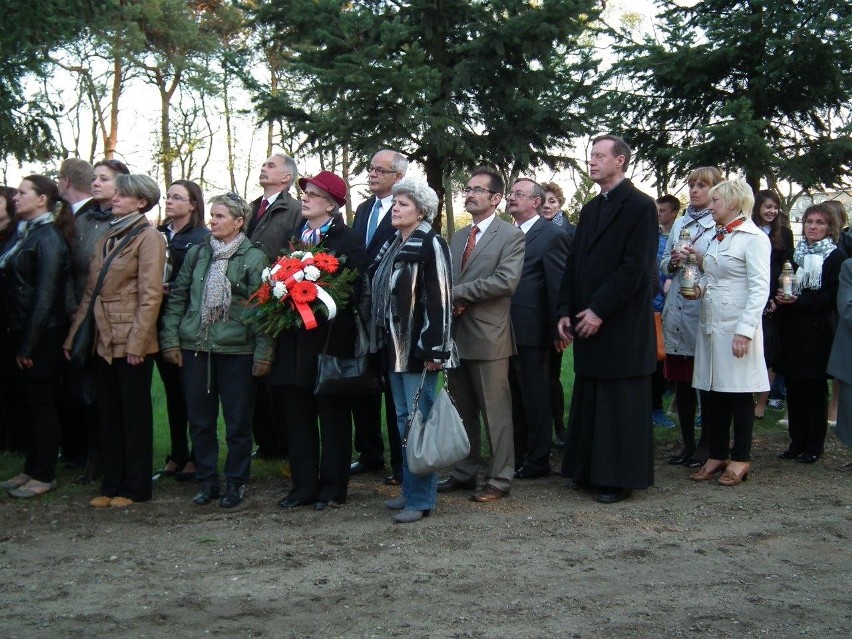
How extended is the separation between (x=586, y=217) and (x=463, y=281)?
3.17 ft

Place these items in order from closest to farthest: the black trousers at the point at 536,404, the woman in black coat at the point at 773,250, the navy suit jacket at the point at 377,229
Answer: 1. the navy suit jacket at the point at 377,229
2. the black trousers at the point at 536,404
3. the woman in black coat at the point at 773,250

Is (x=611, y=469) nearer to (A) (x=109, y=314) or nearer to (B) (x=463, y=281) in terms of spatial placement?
(B) (x=463, y=281)

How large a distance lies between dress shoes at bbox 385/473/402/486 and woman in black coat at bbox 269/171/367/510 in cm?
69

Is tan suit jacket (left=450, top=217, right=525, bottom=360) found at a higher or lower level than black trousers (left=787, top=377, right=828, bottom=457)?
higher

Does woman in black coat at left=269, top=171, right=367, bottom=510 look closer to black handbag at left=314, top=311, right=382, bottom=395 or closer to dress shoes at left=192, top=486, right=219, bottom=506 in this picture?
black handbag at left=314, top=311, right=382, bottom=395

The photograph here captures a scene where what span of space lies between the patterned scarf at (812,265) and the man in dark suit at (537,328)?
202 cm

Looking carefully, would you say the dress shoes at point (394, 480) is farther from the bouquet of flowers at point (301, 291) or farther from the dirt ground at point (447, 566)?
the bouquet of flowers at point (301, 291)

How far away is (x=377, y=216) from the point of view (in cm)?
719

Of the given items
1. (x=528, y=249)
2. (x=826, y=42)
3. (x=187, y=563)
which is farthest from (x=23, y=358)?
(x=826, y=42)

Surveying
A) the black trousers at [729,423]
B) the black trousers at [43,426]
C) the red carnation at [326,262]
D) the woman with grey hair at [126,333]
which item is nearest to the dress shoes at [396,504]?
the red carnation at [326,262]

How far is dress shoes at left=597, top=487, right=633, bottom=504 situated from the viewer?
6.27 m

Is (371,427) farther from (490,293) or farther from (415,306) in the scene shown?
(415,306)

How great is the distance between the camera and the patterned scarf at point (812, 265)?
7613 millimetres

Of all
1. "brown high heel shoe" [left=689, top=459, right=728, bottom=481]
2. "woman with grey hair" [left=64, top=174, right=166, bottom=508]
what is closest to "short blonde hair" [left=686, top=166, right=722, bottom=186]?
"brown high heel shoe" [left=689, top=459, right=728, bottom=481]
